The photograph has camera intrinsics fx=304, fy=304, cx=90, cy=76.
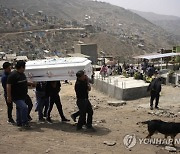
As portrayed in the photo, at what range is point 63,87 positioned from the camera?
18344mm

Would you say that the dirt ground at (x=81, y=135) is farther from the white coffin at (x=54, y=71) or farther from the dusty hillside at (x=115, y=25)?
the dusty hillside at (x=115, y=25)

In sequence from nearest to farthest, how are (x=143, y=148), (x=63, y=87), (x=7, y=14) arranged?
1. (x=143, y=148)
2. (x=63, y=87)
3. (x=7, y=14)

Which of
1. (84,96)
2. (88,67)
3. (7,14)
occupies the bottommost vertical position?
(84,96)

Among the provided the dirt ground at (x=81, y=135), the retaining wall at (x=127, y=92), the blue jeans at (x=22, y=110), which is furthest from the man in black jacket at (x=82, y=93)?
the retaining wall at (x=127, y=92)

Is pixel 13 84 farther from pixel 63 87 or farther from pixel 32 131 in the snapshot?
pixel 63 87

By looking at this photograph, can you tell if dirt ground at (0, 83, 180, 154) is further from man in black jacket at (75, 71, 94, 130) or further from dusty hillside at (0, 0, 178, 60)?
dusty hillside at (0, 0, 178, 60)

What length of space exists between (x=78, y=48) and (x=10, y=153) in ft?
114

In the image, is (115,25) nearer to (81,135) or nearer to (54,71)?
(54,71)

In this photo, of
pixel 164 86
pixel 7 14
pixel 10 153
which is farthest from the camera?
pixel 7 14

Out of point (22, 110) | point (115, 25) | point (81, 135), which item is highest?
point (115, 25)

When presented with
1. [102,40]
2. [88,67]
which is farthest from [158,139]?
[102,40]

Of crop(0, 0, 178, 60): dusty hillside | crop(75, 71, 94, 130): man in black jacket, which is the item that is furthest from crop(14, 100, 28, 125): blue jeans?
crop(0, 0, 178, 60): dusty hillside

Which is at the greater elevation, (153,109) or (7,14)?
(7,14)

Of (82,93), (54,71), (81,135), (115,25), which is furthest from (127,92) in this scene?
(115,25)
